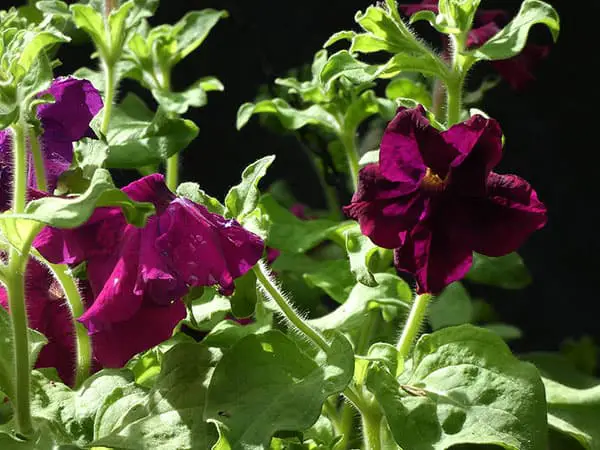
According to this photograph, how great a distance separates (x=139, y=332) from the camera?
561 millimetres

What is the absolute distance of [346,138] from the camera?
0.86 m

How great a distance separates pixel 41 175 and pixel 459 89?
11.0 inches

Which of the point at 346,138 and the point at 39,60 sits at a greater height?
the point at 39,60

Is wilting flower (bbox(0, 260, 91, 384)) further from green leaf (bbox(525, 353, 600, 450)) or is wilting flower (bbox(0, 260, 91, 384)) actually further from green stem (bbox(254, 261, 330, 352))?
green leaf (bbox(525, 353, 600, 450))

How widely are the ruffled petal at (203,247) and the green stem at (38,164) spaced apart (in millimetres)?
115

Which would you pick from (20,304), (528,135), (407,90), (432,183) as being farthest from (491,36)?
(528,135)

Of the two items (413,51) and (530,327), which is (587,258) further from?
(413,51)

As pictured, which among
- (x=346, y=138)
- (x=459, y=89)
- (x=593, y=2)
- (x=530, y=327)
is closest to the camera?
(x=459, y=89)

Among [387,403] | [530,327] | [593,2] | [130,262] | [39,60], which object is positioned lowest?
[530,327]

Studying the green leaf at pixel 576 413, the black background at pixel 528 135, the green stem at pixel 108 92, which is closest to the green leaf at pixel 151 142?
the green stem at pixel 108 92

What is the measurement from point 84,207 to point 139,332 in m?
0.13

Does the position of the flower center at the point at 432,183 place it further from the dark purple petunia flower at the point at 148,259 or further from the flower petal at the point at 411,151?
the dark purple petunia flower at the point at 148,259

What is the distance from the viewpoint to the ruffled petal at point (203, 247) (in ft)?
1.73

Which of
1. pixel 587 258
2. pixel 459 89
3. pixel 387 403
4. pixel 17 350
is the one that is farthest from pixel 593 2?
pixel 17 350
